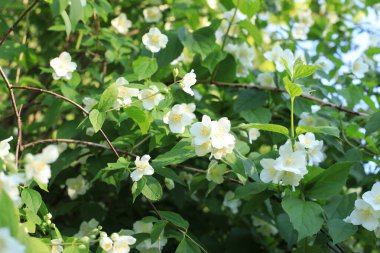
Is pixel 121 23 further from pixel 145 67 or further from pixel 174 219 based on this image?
pixel 174 219

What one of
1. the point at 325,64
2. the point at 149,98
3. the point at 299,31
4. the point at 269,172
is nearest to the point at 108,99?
the point at 149,98

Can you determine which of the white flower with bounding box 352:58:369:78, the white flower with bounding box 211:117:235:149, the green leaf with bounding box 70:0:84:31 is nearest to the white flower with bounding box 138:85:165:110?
the white flower with bounding box 211:117:235:149

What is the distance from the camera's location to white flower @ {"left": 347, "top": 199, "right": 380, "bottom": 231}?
5.38 feet

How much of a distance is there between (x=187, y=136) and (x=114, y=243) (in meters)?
0.51

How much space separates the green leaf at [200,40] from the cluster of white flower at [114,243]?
3.11ft

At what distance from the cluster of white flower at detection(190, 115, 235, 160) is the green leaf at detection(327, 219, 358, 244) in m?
0.39

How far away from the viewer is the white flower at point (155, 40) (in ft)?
7.05

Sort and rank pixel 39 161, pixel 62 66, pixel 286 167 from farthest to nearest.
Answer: pixel 62 66
pixel 286 167
pixel 39 161

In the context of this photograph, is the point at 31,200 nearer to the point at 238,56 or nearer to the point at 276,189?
the point at 276,189

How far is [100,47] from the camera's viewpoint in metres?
2.50

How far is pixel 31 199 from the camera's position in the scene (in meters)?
1.56

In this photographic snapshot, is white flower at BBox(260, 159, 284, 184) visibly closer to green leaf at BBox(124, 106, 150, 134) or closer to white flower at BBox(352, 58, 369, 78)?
green leaf at BBox(124, 106, 150, 134)

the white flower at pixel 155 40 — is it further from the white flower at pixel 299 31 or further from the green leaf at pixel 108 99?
the white flower at pixel 299 31

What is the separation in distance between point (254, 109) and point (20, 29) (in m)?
1.57
